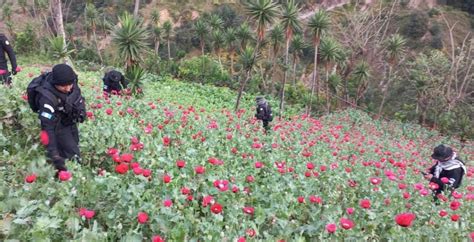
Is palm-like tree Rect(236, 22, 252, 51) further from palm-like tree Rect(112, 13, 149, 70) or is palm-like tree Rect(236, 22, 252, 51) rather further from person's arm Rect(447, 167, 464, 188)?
person's arm Rect(447, 167, 464, 188)

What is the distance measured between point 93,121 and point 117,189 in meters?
2.40

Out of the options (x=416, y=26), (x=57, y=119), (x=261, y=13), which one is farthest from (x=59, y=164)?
(x=416, y=26)

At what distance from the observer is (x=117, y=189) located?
9.84 ft

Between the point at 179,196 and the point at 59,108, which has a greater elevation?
the point at 59,108

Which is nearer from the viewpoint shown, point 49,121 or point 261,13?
point 49,121

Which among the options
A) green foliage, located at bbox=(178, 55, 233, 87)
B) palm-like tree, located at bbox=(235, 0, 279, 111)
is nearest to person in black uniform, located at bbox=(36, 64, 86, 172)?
palm-like tree, located at bbox=(235, 0, 279, 111)

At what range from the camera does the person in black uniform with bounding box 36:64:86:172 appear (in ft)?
12.1

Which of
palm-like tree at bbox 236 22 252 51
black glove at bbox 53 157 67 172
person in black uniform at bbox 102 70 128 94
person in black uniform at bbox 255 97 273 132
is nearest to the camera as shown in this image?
black glove at bbox 53 157 67 172

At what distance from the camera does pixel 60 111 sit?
3.90 meters

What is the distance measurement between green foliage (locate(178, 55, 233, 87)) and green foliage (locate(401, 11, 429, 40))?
A: 31605mm

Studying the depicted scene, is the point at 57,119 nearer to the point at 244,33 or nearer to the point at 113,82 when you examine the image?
the point at 113,82

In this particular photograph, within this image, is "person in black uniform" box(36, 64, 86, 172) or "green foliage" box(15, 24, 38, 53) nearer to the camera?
"person in black uniform" box(36, 64, 86, 172)

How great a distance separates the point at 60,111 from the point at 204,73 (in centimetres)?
2510

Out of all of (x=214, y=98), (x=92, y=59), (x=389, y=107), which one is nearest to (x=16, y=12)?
(x=92, y=59)
